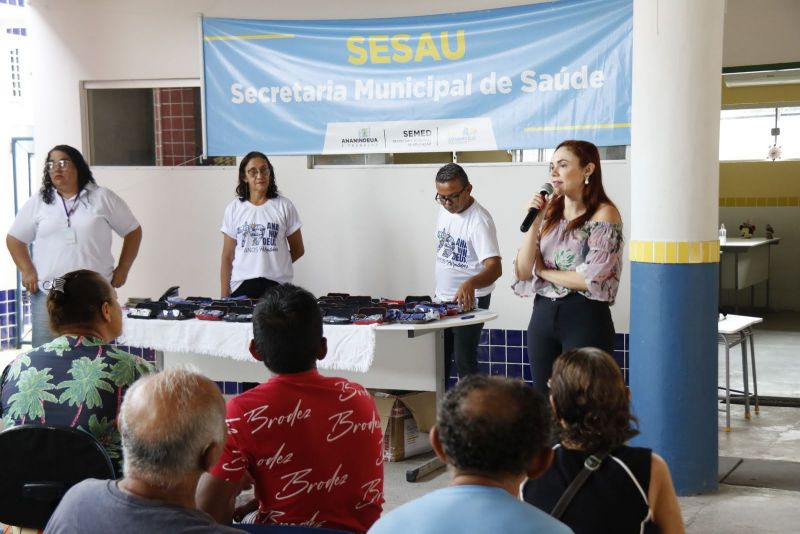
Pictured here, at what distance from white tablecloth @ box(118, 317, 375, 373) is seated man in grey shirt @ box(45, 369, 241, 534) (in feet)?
8.93

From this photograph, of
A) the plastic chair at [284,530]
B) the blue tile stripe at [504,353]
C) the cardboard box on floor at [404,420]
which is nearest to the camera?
the plastic chair at [284,530]

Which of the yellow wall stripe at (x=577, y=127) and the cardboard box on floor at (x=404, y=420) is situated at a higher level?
the yellow wall stripe at (x=577, y=127)

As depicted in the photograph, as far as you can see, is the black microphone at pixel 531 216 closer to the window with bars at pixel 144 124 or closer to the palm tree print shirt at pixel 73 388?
the palm tree print shirt at pixel 73 388

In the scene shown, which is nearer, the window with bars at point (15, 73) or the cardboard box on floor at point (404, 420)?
the cardboard box on floor at point (404, 420)

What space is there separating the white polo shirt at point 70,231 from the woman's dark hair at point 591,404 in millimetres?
3906

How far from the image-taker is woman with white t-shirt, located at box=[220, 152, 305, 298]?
5.45m

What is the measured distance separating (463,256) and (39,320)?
2.46m

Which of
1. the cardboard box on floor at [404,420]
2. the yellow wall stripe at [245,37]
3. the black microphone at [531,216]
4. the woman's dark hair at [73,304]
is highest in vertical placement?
the yellow wall stripe at [245,37]

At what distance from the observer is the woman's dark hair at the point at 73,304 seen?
2.66 metres

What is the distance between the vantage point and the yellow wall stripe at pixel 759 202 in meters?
11.5

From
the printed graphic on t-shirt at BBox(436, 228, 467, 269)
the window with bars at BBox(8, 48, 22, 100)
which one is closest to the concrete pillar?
the printed graphic on t-shirt at BBox(436, 228, 467, 269)

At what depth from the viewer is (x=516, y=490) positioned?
5.30 feet

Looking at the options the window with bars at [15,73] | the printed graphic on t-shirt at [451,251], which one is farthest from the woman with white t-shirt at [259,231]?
the window with bars at [15,73]

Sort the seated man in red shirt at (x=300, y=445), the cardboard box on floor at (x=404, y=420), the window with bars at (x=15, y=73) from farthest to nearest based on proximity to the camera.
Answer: the window with bars at (x=15, y=73)
the cardboard box on floor at (x=404, y=420)
the seated man in red shirt at (x=300, y=445)
